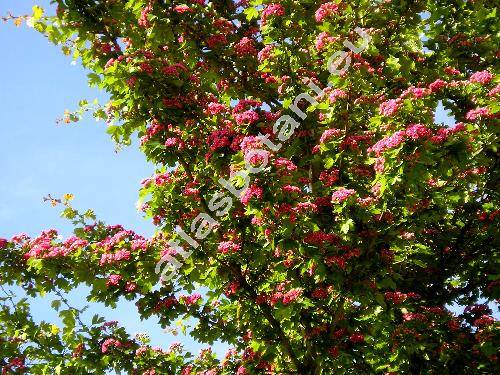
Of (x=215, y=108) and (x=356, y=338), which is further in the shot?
(x=356, y=338)

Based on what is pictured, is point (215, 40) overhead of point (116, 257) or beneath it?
overhead

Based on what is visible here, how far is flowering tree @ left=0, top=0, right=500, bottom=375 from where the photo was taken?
7699 millimetres

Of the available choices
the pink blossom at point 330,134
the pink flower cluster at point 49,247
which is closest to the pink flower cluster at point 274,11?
the pink blossom at point 330,134

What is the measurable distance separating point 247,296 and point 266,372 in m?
1.61

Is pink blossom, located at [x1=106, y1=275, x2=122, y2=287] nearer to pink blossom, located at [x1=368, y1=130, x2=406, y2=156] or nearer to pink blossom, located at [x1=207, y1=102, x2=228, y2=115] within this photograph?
pink blossom, located at [x1=207, y1=102, x2=228, y2=115]

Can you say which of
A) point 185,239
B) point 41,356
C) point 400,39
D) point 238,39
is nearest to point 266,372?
point 185,239

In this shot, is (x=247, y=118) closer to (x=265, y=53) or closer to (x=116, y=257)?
(x=265, y=53)

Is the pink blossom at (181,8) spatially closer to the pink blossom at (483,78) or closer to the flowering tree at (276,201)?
the flowering tree at (276,201)

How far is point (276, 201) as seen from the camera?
285 inches

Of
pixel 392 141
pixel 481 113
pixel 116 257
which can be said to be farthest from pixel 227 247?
pixel 481 113

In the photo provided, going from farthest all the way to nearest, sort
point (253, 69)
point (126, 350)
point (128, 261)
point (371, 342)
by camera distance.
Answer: point (253, 69) → point (371, 342) → point (126, 350) → point (128, 261)

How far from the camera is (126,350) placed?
9.12 meters

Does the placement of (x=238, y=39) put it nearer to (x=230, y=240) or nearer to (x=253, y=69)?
(x=253, y=69)

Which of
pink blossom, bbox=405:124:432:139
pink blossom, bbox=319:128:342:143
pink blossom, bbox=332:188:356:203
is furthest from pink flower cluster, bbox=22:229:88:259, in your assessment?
pink blossom, bbox=405:124:432:139
